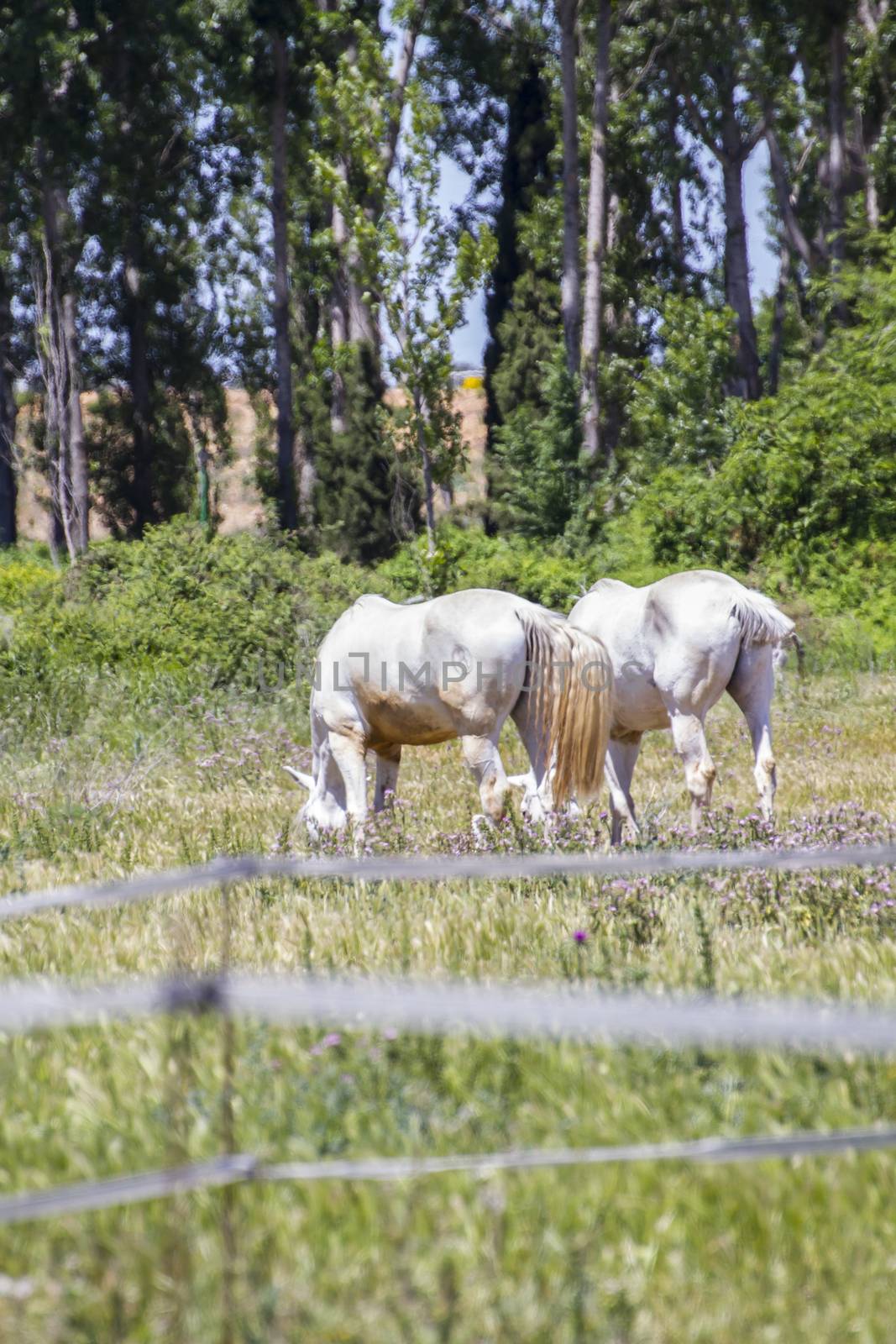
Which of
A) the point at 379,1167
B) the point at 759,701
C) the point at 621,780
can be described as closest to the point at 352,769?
the point at 621,780

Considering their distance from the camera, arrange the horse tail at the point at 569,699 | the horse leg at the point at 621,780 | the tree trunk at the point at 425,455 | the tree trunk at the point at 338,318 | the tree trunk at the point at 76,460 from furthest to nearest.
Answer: the tree trunk at the point at 338,318, the tree trunk at the point at 76,460, the tree trunk at the point at 425,455, the horse leg at the point at 621,780, the horse tail at the point at 569,699

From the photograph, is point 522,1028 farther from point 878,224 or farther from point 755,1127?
point 878,224

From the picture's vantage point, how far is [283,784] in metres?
10.5

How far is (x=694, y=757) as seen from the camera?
816 cm

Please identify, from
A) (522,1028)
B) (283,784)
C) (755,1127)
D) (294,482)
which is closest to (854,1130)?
(755,1127)

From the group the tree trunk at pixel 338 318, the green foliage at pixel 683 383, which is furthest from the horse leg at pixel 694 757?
the green foliage at pixel 683 383

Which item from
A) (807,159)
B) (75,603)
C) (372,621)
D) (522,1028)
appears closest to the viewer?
(522,1028)

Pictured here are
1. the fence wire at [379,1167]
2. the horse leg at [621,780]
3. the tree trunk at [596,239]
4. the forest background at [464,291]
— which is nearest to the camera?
the fence wire at [379,1167]

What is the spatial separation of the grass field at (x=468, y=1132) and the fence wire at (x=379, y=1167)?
4 cm

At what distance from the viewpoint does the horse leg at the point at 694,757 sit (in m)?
8.12

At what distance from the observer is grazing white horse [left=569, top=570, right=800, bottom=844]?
8.15 meters

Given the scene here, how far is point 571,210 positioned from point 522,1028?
81.7 ft

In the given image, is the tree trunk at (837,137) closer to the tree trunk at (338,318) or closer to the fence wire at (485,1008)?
the tree trunk at (338,318)

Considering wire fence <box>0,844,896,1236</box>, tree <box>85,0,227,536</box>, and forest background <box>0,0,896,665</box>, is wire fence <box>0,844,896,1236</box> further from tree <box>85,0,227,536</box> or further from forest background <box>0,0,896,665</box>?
tree <box>85,0,227,536</box>
